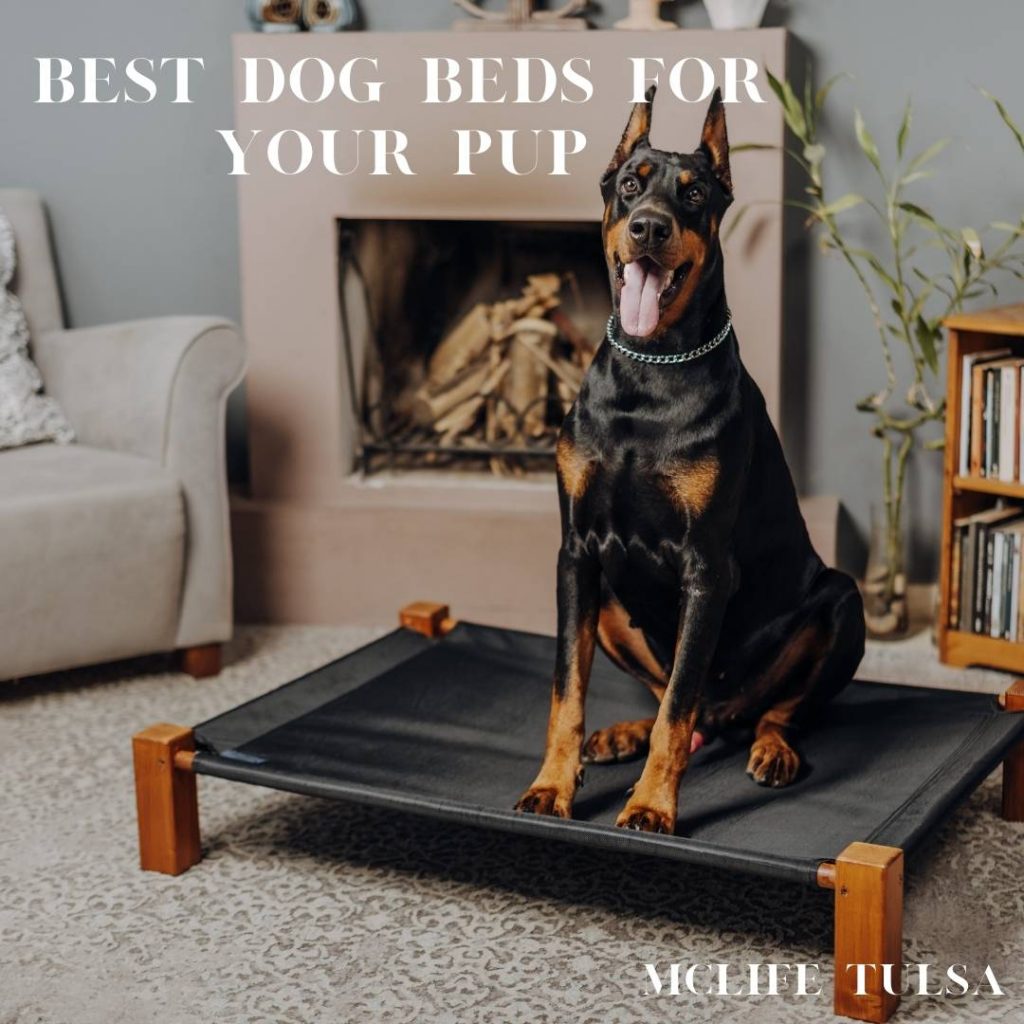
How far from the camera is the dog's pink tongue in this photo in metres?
1.85

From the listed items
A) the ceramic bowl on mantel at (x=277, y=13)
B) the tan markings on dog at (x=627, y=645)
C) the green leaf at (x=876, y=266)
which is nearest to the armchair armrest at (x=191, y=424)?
the ceramic bowl on mantel at (x=277, y=13)

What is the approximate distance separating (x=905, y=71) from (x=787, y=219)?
0.39 metres

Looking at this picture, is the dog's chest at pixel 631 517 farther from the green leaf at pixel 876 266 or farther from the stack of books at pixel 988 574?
the green leaf at pixel 876 266

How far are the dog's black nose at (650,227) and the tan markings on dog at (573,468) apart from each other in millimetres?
295

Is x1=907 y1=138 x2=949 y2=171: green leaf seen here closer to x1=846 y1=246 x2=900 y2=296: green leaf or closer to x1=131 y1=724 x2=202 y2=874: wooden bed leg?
x1=846 y1=246 x2=900 y2=296: green leaf

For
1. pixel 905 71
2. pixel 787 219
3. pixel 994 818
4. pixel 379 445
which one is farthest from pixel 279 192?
pixel 994 818

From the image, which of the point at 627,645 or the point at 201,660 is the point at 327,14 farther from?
the point at 627,645

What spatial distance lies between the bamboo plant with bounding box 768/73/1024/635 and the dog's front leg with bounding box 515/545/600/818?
4.25ft

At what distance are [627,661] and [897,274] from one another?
56.4 inches

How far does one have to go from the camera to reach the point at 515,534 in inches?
129

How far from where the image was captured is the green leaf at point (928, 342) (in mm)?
3020

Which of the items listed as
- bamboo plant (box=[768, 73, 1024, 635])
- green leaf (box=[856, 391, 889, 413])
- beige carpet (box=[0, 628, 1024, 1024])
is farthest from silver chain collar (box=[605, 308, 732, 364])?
green leaf (box=[856, 391, 889, 413])

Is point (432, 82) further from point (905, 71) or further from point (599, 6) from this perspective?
point (905, 71)

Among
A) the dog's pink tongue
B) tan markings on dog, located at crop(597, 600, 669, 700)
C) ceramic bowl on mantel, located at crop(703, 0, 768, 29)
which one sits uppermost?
ceramic bowl on mantel, located at crop(703, 0, 768, 29)
